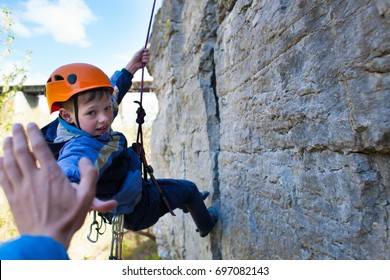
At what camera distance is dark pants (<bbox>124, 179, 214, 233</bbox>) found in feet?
8.58

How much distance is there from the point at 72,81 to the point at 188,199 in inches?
53.6

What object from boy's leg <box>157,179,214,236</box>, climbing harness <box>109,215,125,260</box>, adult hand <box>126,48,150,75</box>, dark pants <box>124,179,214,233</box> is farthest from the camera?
adult hand <box>126,48,150,75</box>

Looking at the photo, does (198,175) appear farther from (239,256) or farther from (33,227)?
(33,227)

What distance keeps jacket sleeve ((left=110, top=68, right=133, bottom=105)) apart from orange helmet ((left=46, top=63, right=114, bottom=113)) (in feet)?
1.97

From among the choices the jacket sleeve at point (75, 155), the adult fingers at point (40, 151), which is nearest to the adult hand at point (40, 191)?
the adult fingers at point (40, 151)

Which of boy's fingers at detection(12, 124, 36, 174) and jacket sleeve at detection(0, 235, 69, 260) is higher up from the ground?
boy's fingers at detection(12, 124, 36, 174)

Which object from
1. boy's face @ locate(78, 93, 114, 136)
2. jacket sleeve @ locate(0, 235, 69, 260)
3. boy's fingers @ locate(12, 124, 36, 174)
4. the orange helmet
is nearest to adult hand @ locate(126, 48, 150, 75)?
the orange helmet

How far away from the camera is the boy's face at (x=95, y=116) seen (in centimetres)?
194

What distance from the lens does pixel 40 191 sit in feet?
2.28

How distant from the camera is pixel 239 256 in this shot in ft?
8.31

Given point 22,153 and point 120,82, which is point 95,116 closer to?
point 120,82

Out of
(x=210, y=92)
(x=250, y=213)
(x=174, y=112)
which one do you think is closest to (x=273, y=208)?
(x=250, y=213)

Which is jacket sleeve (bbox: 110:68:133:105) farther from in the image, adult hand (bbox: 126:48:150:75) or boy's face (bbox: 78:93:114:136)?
boy's face (bbox: 78:93:114:136)

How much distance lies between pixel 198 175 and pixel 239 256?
1034mm
